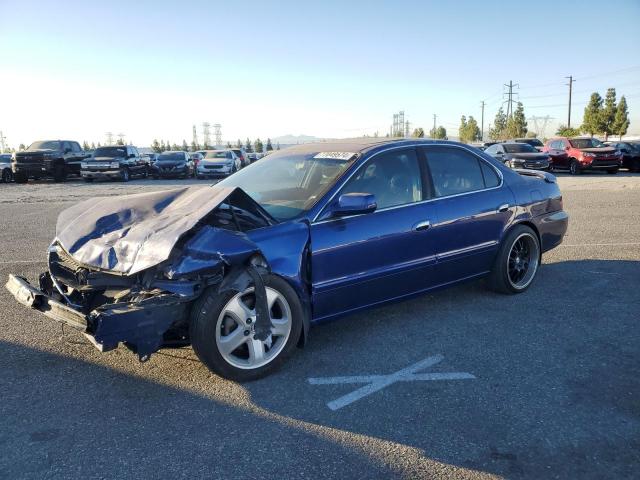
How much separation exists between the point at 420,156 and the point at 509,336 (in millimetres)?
1666

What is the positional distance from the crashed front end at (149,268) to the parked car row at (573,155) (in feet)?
68.2

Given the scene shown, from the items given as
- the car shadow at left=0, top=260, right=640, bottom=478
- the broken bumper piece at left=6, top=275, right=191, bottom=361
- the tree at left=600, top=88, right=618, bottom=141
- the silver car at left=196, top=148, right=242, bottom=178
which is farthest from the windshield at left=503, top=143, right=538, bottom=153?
the tree at left=600, top=88, right=618, bottom=141

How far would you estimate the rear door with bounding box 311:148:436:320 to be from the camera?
372 cm

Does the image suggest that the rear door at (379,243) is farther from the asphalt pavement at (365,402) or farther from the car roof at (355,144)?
the asphalt pavement at (365,402)

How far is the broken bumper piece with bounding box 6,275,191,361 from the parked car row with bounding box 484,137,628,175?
21.3m

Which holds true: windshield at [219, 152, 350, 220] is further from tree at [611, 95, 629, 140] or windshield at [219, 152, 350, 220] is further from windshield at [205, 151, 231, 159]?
tree at [611, 95, 629, 140]

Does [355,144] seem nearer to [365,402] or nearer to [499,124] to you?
[365,402]

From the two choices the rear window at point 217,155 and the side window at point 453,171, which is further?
the rear window at point 217,155

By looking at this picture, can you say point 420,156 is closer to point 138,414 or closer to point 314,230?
point 314,230

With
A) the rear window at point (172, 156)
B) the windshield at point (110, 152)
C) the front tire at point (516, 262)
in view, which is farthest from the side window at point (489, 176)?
the rear window at point (172, 156)

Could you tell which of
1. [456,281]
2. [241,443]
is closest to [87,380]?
[241,443]

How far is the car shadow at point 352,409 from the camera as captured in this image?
2.53 metres

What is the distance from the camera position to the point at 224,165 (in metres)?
26.1

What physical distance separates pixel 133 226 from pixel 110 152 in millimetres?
22756
